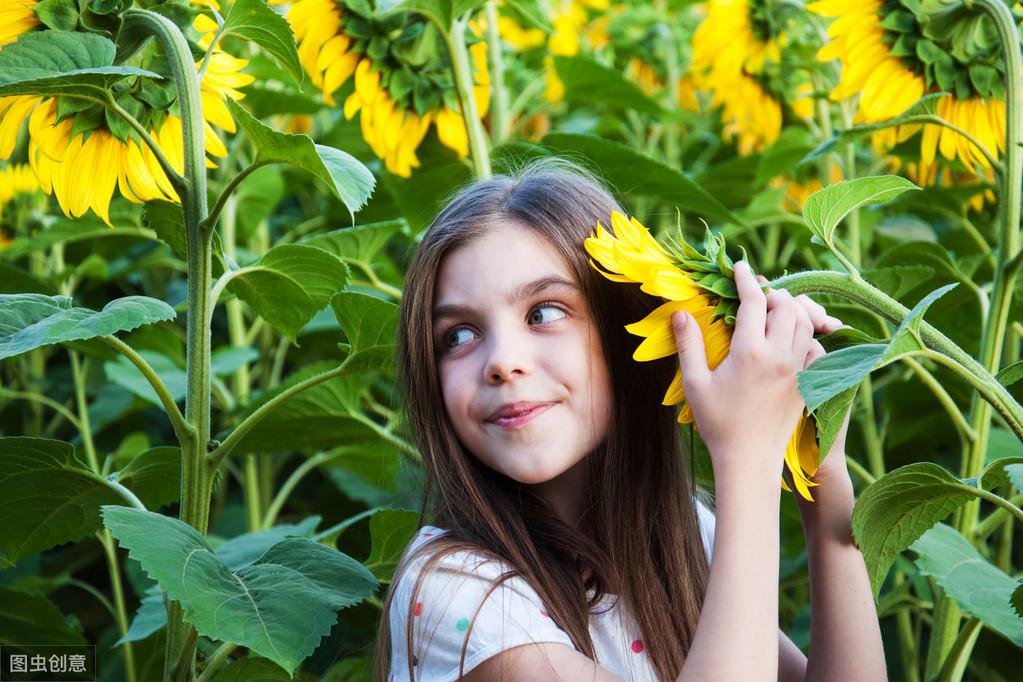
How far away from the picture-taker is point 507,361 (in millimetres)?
943

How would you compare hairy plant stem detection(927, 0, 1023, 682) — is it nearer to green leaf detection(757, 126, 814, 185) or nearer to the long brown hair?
the long brown hair

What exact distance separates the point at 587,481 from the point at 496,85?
0.70 m

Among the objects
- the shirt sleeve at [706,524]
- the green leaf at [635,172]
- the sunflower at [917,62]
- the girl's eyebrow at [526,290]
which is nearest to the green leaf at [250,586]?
the girl's eyebrow at [526,290]

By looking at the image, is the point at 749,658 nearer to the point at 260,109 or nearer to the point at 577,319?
the point at 577,319

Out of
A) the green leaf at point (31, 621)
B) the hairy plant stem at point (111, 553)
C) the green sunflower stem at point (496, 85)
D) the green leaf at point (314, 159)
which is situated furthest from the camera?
the green sunflower stem at point (496, 85)

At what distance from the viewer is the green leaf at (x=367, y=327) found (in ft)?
3.64

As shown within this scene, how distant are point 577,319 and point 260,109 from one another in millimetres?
932

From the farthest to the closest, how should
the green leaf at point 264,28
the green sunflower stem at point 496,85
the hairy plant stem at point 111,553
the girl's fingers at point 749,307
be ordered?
the green sunflower stem at point 496,85
the hairy plant stem at point 111,553
the green leaf at point 264,28
the girl's fingers at point 749,307

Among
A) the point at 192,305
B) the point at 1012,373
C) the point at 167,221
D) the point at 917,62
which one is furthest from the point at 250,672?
the point at 917,62

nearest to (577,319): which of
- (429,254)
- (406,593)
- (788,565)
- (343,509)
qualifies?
(429,254)

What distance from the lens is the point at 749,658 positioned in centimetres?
83

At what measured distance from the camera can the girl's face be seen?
3.14ft

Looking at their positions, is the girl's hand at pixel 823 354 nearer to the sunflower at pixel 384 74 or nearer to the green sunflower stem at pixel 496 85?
the sunflower at pixel 384 74

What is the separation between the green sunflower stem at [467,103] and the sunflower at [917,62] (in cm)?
38
